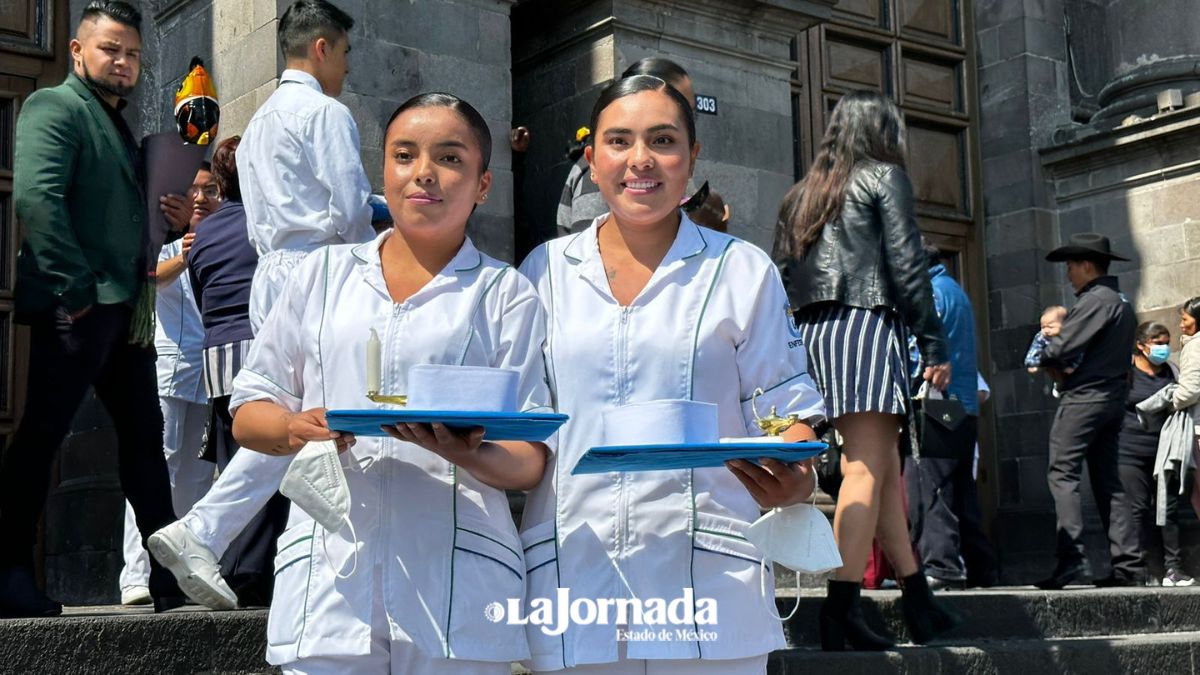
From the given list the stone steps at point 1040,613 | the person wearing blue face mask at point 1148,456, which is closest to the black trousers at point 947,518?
the stone steps at point 1040,613

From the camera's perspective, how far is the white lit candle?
8.64 ft

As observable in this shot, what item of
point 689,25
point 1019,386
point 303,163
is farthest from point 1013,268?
point 303,163

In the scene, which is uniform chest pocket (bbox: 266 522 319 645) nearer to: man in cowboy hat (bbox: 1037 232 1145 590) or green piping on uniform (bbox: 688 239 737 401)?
green piping on uniform (bbox: 688 239 737 401)

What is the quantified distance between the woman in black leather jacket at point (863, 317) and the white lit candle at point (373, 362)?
2.68 m

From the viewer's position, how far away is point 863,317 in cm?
521

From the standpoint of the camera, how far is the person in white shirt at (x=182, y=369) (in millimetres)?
6488

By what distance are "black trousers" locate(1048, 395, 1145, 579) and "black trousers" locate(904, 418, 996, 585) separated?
46cm

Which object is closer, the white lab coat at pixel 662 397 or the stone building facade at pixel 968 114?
the white lab coat at pixel 662 397

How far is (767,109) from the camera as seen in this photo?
30.2 feet

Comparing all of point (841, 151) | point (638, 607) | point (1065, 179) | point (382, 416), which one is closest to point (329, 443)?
point (382, 416)

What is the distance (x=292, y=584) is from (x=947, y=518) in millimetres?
5894

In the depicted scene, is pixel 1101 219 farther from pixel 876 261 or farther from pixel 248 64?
pixel 876 261

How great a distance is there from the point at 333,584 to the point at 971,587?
6.60 meters

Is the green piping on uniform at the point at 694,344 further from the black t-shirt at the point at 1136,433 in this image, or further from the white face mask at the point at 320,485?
the black t-shirt at the point at 1136,433
